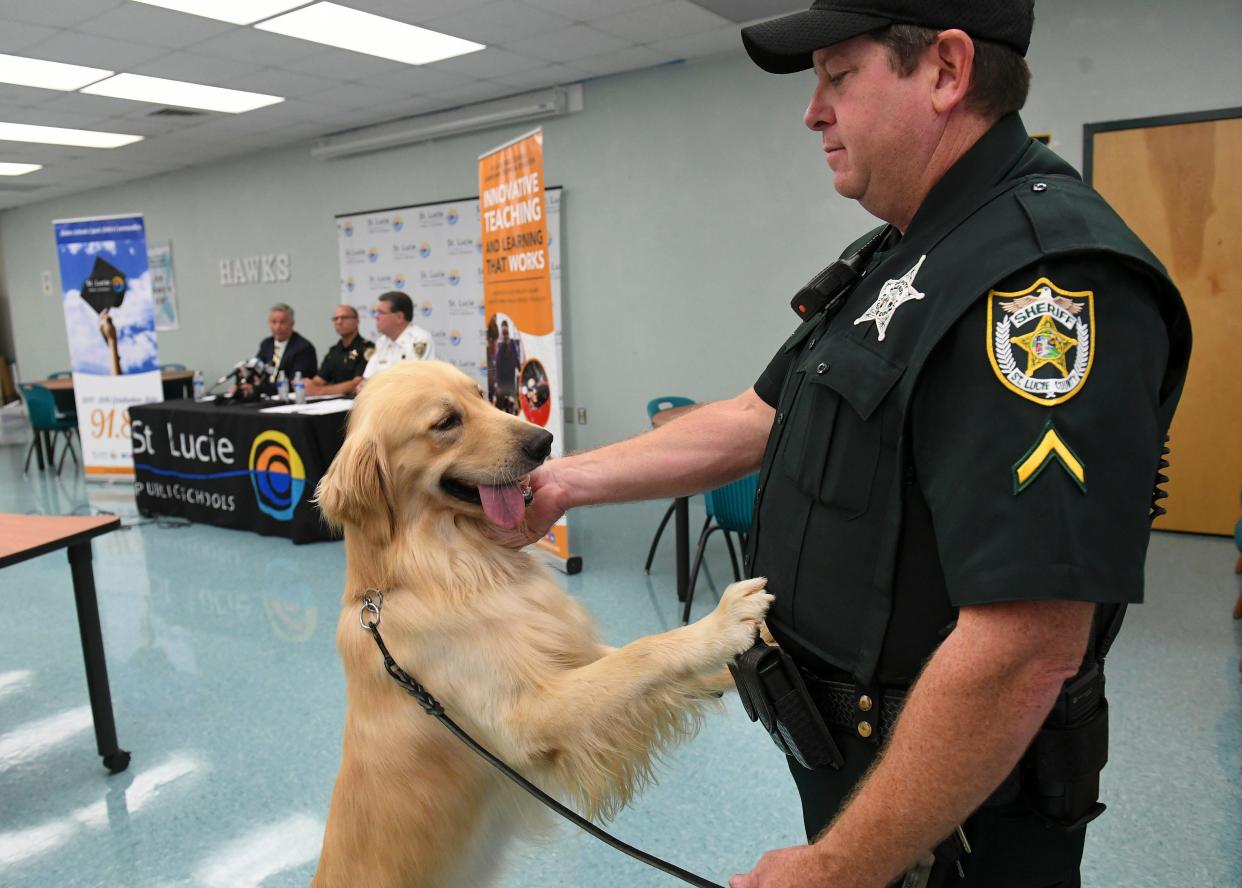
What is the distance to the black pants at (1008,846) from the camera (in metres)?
0.92

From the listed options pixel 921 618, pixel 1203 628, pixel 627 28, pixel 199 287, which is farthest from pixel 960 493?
pixel 199 287

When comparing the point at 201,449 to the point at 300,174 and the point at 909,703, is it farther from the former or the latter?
the point at 909,703

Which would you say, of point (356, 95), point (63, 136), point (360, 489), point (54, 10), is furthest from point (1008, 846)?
point (63, 136)

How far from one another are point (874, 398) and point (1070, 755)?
0.44 m

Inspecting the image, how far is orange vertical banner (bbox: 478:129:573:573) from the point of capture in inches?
183

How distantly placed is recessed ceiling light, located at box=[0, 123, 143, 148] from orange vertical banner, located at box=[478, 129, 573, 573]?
6.23 metres

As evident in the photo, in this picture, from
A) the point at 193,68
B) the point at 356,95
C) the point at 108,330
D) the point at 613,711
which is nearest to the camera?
the point at 613,711

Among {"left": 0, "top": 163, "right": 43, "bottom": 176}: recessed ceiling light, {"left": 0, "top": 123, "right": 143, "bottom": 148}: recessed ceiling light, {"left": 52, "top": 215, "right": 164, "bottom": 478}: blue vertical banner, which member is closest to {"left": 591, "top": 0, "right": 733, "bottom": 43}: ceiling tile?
{"left": 52, "top": 215, "right": 164, "bottom": 478}: blue vertical banner

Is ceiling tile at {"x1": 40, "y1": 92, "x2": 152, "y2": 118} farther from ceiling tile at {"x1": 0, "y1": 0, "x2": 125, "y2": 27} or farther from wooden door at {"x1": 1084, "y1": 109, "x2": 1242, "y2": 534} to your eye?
wooden door at {"x1": 1084, "y1": 109, "x2": 1242, "y2": 534}

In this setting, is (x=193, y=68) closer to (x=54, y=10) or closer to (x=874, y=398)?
(x=54, y=10)

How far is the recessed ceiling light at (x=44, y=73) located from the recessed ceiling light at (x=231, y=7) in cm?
183

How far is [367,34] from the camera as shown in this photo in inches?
232

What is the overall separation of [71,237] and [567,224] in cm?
500

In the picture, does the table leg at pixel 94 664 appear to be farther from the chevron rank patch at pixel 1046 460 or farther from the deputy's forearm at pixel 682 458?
the chevron rank patch at pixel 1046 460
